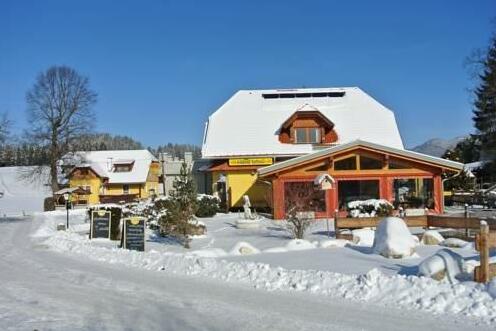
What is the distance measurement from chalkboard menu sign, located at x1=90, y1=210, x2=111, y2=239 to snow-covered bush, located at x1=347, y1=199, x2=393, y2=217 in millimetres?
9950

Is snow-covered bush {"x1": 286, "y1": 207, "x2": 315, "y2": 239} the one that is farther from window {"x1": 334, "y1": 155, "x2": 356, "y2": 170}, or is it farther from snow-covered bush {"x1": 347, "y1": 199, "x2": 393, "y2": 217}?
window {"x1": 334, "y1": 155, "x2": 356, "y2": 170}

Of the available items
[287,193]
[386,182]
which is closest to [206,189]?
[287,193]

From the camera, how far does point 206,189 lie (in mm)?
42188

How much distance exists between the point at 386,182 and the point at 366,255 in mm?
16908

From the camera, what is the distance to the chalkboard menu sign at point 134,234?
758 inches

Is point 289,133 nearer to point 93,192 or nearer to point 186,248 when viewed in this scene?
point 186,248

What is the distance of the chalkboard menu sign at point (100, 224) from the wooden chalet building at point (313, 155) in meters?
8.07

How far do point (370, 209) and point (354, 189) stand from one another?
24.3ft

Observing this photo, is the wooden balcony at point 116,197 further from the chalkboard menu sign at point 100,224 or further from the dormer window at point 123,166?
the chalkboard menu sign at point 100,224

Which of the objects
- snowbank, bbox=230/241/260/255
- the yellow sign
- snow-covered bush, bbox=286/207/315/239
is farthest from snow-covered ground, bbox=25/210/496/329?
the yellow sign

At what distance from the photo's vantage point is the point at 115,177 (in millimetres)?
70375

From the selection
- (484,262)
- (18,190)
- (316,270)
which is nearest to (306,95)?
(316,270)

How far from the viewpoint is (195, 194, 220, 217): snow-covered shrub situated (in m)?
32.7

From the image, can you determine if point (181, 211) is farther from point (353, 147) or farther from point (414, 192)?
point (414, 192)
